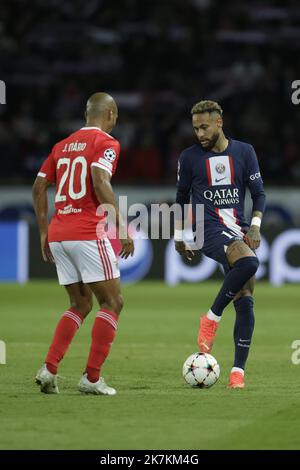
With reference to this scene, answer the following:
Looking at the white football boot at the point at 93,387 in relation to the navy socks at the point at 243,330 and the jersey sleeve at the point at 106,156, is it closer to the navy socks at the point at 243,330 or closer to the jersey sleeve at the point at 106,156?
the navy socks at the point at 243,330

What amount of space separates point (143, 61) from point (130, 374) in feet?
48.6

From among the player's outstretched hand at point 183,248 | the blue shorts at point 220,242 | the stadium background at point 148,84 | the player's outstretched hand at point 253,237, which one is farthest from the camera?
the stadium background at point 148,84

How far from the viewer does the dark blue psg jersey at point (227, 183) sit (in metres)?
8.16

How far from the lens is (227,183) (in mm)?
8164

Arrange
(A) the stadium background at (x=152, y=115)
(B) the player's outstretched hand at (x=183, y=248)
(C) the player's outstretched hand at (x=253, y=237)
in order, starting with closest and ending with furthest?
(C) the player's outstretched hand at (x=253, y=237) < (B) the player's outstretched hand at (x=183, y=248) < (A) the stadium background at (x=152, y=115)

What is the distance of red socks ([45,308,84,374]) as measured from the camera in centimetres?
741

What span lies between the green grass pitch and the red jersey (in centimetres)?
115

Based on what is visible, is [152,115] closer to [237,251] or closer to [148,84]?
[148,84]

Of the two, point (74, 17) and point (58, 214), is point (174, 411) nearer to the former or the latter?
point (58, 214)

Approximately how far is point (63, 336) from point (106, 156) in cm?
129

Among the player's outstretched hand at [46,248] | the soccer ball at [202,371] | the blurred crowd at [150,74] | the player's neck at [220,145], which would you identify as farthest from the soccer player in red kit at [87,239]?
the blurred crowd at [150,74]

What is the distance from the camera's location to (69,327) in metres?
7.54
